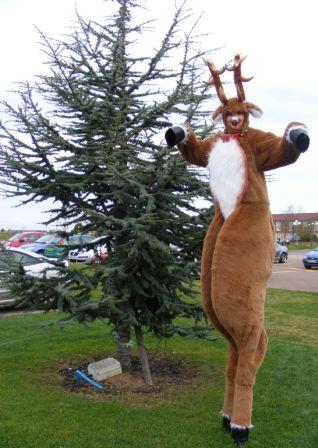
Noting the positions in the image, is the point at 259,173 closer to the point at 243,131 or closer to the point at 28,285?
the point at 243,131

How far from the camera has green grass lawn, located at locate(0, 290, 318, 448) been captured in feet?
14.0

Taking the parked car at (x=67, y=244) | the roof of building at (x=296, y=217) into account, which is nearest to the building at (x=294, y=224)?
the roof of building at (x=296, y=217)

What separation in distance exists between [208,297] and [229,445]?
4.06 ft

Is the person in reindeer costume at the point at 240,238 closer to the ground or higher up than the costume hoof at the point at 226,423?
higher up

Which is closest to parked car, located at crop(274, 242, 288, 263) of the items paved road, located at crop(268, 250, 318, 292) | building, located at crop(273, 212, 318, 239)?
paved road, located at crop(268, 250, 318, 292)

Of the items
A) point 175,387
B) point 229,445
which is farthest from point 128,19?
point 229,445

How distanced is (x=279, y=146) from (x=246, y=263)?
91cm

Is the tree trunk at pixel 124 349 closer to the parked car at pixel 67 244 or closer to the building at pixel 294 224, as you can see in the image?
the parked car at pixel 67 244

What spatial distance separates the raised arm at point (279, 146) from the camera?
3.50 meters

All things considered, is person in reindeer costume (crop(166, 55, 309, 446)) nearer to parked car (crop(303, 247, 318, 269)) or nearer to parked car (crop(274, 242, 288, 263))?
parked car (crop(303, 247, 318, 269))

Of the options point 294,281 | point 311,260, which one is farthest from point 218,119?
point 311,260

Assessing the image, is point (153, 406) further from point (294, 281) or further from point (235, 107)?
point (294, 281)

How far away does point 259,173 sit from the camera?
13.2 feet

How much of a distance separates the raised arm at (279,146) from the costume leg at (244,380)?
129 cm
